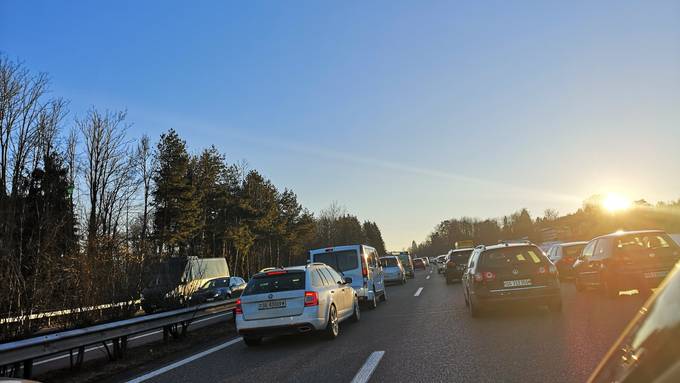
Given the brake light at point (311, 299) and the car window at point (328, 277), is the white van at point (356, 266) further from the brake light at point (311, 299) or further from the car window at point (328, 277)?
the brake light at point (311, 299)

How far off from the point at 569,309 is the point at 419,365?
21.0 feet

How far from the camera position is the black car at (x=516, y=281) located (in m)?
11.3

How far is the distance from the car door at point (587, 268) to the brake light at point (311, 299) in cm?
824

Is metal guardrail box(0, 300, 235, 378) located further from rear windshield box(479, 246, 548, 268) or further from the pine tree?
the pine tree

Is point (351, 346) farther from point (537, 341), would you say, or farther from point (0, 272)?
point (0, 272)

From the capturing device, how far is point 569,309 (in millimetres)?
11992

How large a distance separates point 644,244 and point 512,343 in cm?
727

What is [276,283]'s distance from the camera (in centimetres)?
1050

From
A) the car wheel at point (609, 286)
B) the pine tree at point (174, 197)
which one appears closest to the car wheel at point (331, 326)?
the car wheel at point (609, 286)

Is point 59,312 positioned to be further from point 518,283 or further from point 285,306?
point 518,283

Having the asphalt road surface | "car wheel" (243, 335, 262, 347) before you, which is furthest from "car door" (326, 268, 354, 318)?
"car wheel" (243, 335, 262, 347)

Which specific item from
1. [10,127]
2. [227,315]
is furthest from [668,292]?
[10,127]

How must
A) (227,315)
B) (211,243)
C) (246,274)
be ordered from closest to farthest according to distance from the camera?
(227,315), (211,243), (246,274)

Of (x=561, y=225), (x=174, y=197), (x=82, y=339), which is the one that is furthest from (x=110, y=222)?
(x=561, y=225)
